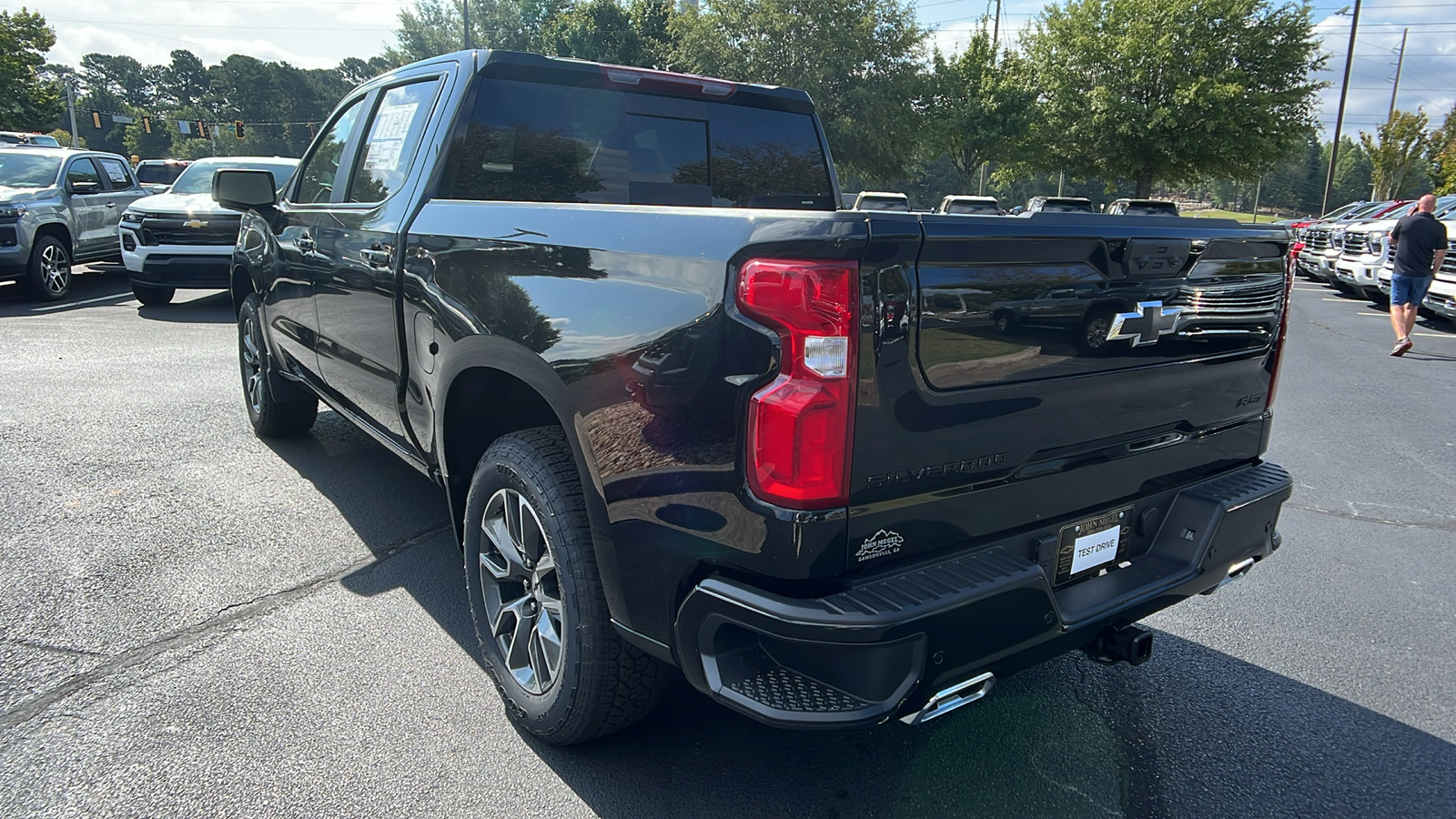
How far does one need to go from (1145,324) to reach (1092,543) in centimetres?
58

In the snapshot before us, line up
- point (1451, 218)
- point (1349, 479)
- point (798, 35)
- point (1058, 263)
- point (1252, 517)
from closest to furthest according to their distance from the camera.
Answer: point (1058, 263) < point (1252, 517) < point (1349, 479) < point (1451, 218) < point (798, 35)

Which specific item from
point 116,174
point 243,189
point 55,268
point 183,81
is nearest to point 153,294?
point 55,268

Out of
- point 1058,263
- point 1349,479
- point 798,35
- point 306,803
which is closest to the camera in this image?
point 1058,263

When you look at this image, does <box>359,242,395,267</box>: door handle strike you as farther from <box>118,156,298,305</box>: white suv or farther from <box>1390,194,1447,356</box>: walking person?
<box>1390,194,1447,356</box>: walking person

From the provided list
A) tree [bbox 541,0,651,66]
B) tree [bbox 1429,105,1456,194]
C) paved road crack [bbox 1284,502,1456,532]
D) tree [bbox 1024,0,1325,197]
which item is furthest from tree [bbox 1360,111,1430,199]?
paved road crack [bbox 1284,502,1456,532]

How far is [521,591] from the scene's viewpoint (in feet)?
9.16

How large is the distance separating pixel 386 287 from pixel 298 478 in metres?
2.21

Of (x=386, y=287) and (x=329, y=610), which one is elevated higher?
(x=386, y=287)

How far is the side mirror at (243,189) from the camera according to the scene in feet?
14.4

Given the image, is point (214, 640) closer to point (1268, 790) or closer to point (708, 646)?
point (708, 646)

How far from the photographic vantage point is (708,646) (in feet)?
6.36

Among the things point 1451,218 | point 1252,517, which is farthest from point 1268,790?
point 1451,218

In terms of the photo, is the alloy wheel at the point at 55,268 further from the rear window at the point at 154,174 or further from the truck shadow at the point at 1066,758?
the truck shadow at the point at 1066,758

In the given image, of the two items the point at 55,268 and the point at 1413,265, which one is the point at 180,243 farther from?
the point at 1413,265
